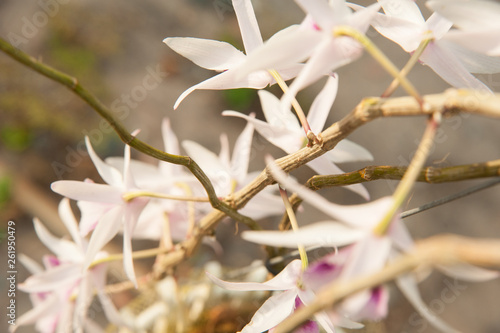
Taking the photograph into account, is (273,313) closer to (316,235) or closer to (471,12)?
(316,235)

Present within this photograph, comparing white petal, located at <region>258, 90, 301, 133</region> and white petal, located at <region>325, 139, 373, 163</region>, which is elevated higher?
white petal, located at <region>258, 90, 301, 133</region>

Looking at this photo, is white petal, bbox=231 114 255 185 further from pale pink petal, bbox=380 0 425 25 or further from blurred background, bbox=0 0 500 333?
blurred background, bbox=0 0 500 333

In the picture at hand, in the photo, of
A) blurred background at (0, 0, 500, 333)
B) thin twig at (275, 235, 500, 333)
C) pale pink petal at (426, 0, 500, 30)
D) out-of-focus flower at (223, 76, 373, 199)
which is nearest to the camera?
thin twig at (275, 235, 500, 333)

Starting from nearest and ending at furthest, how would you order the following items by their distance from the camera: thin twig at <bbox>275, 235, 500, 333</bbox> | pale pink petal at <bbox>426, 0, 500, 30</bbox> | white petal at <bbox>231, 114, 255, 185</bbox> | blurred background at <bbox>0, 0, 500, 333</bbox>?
thin twig at <bbox>275, 235, 500, 333</bbox>, pale pink petal at <bbox>426, 0, 500, 30</bbox>, white petal at <bbox>231, 114, 255, 185</bbox>, blurred background at <bbox>0, 0, 500, 333</bbox>

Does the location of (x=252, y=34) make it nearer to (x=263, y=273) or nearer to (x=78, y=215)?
(x=263, y=273)

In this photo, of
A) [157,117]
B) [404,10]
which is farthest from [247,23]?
[157,117]

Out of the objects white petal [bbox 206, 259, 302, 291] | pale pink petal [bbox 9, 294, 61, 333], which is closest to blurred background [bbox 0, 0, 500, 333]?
pale pink petal [bbox 9, 294, 61, 333]

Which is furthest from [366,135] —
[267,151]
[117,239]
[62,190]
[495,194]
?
[62,190]

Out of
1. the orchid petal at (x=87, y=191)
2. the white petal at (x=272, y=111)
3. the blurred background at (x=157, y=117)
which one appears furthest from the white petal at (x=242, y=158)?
the blurred background at (x=157, y=117)
